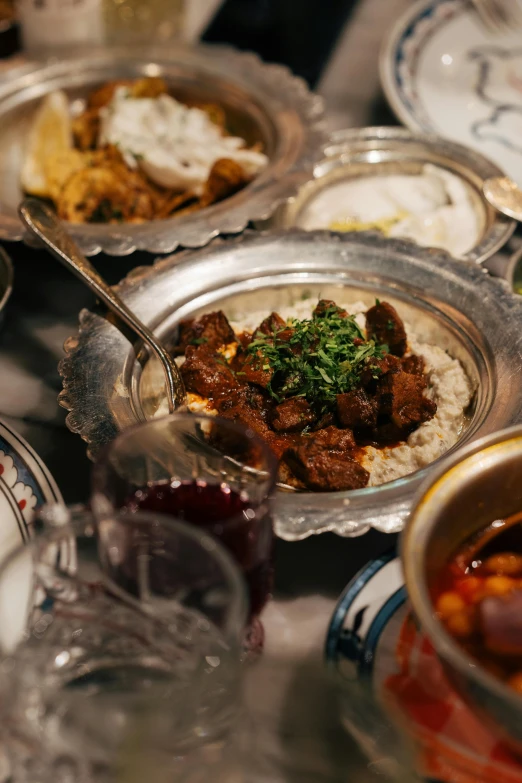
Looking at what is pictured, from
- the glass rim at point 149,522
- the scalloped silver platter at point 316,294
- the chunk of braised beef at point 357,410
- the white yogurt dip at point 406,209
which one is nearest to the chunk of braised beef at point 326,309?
the scalloped silver platter at point 316,294

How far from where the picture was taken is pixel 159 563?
3.66 ft

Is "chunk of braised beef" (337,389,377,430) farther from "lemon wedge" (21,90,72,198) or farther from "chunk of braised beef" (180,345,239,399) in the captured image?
"lemon wedge" (21,90,72,198)

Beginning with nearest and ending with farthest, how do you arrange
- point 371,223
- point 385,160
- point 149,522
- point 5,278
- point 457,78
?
point 149,522 < point 5,278 < point 371,223 < point 385,160 < point 457,78

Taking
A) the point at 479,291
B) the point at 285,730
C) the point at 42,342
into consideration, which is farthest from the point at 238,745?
the point at 42,342

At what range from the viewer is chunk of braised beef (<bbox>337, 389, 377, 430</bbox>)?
1.75 meters

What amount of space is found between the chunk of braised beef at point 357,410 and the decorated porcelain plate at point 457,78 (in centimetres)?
145

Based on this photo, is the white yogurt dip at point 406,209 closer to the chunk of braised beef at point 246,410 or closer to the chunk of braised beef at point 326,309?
the chunk of braised beef at point 326,309

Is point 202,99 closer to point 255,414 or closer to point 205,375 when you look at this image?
point 205,375

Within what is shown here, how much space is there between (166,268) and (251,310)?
26 centimetres

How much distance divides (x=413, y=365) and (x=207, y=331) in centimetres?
52

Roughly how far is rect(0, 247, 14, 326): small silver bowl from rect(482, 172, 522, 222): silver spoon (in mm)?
1508

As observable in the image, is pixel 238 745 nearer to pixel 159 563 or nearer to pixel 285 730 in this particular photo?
pixel 285 730

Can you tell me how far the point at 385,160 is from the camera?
2.80 metres

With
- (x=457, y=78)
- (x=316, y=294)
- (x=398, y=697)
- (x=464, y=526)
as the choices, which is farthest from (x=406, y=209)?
(x=398, y=697)
